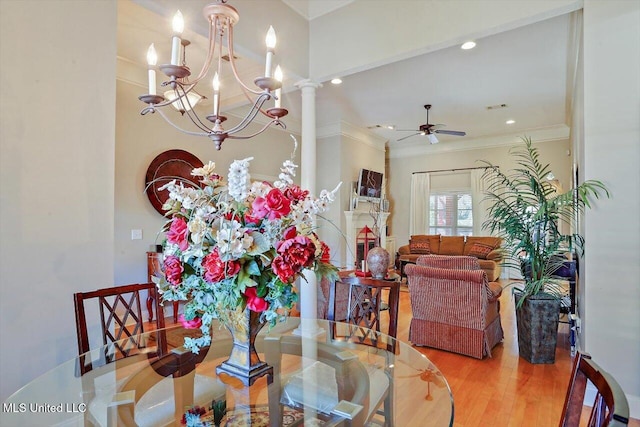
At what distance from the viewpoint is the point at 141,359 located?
1813 mm

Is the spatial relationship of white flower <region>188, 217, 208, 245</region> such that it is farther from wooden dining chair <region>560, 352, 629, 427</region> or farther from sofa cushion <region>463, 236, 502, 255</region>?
sofa cushion <region>463, 236, 502, 255</region>

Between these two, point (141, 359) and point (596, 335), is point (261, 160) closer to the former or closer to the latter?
point (141, 359)

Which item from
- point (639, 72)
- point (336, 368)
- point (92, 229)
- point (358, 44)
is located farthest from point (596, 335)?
point (92, 229)

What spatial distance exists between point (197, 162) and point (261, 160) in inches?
50.4

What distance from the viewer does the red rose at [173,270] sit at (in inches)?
48.0

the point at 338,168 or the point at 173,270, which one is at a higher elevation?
the point at 338,168

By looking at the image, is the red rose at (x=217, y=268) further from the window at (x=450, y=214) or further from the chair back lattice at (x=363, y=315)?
the window at (x=450, y=214)

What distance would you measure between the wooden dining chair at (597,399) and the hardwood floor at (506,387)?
5.00 ft

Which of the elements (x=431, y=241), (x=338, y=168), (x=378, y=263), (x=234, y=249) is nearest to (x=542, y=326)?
(x=378, y=263)

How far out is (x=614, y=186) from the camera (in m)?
2.37

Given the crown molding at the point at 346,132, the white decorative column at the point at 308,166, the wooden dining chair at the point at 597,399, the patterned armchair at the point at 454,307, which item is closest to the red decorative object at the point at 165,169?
the white decorative column at the point at 308,166

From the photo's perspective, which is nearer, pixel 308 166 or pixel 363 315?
pixel 363 315

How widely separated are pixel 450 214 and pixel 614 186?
668 centimetres

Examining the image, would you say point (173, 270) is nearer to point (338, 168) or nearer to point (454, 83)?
point (454, 83)
